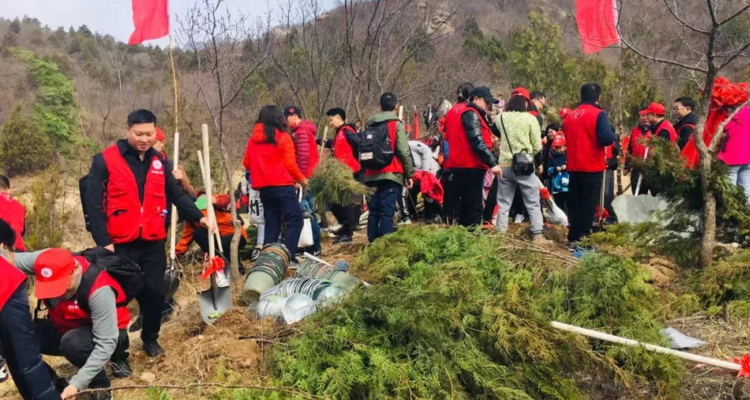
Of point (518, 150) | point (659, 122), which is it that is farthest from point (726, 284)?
point (659, 122)

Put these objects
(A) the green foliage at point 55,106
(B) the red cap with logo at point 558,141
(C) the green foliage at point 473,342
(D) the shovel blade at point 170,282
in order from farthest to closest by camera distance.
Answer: (A) the green foliage at point 55,106, (B) the red cap with logo at point 558,141, (D) the shovel blade at point 170,282, (C) the green foliage at point 473,342

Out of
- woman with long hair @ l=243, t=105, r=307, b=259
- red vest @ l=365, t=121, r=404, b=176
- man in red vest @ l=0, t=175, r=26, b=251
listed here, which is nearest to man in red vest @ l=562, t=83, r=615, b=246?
red vest @ l=365, t=121, r=404, b=176

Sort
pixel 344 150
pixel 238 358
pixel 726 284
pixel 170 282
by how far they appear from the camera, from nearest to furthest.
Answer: pixel 238 358 < pixel 726 284 < pixel 170 282 < pixel 344 150

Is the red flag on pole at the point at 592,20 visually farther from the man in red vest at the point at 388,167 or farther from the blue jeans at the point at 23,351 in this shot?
the blue jeans at the point at 23,351

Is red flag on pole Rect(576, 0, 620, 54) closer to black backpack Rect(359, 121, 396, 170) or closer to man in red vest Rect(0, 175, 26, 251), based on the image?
black backpack Rect(359, 121, 396, 170)

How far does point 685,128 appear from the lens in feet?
22.7

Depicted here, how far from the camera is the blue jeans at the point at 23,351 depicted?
9.87ft

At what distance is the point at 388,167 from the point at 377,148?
0.24 metres

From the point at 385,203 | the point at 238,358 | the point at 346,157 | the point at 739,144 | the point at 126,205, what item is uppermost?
the point at 739,144

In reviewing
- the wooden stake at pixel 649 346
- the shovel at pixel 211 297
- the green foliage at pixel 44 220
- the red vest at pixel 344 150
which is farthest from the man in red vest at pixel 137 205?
the green foliage at pixel 44 220

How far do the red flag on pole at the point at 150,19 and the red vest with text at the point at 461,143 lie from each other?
299 centimetres

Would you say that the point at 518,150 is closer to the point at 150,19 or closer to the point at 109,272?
the point at 150,19

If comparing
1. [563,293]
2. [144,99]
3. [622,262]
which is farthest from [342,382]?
[144,99]

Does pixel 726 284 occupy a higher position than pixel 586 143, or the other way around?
pixel 586 143
